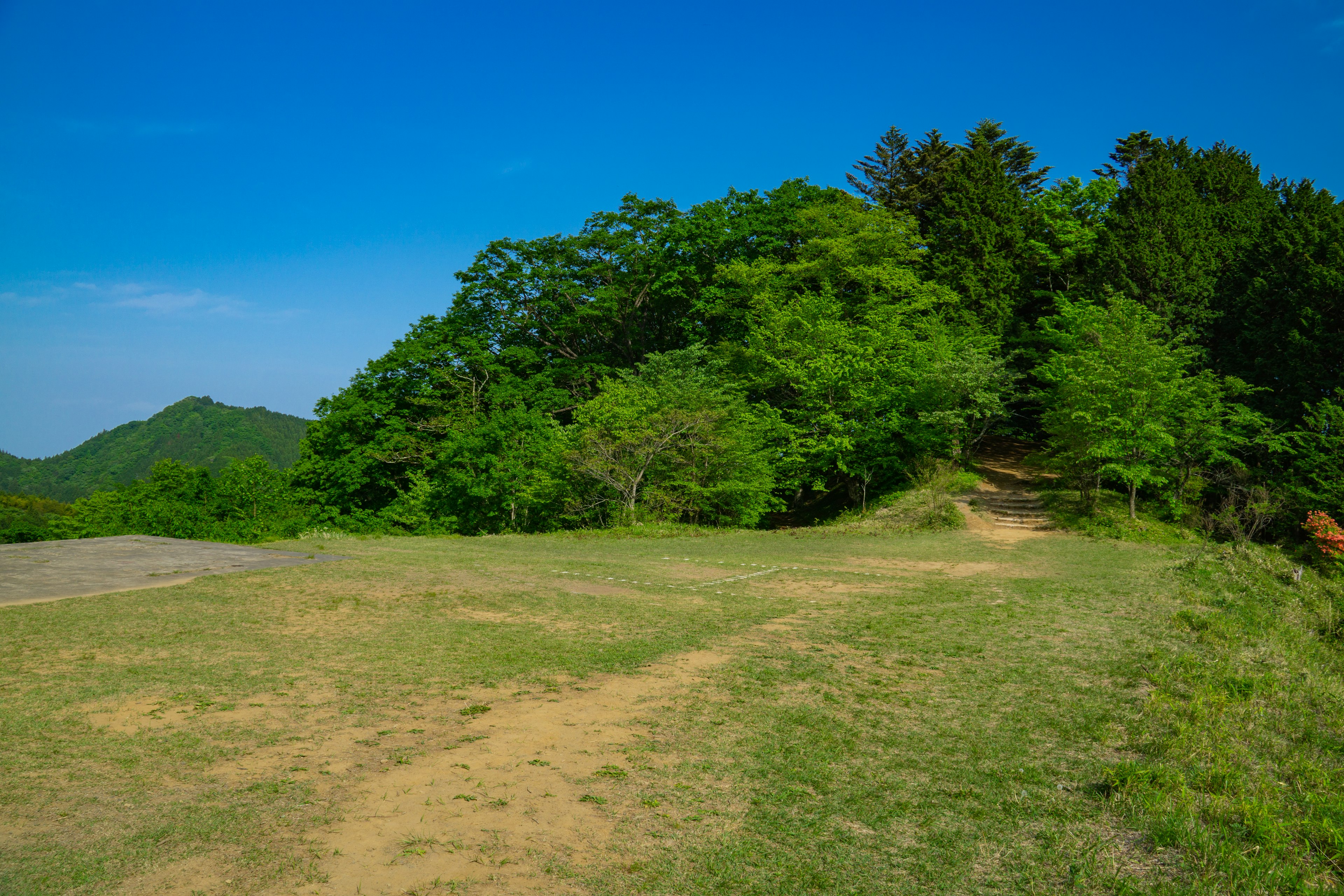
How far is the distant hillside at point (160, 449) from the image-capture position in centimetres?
9969

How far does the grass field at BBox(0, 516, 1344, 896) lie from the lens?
3.37 metres

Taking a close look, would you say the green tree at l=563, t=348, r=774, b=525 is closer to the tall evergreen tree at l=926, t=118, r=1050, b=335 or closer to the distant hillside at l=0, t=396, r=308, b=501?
the tall evergreen tree at l=926, t=118, r=1050, b=335

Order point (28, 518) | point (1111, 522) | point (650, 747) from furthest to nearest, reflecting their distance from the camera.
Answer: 1. point (28, 518)
2. point (1111, 522)
3. point (650, 747)

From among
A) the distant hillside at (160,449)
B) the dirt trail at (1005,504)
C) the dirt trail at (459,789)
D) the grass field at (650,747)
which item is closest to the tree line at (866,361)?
the dirt trail at (1005,504)

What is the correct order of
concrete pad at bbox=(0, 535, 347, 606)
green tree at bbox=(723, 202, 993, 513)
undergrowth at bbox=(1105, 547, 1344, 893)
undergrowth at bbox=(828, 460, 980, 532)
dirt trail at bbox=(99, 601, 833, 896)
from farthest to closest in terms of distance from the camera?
green tree at bbox=(723, 202, 993, 513) → undergrowth at bbox=(828, 460, 980, 532) → concrete pad at bbox=(0, 535, 347, 606) → undergrowth at bbox=(1105, 547, 1344, 893) → dirt trail at bbox=(99, 601, 833, 896)

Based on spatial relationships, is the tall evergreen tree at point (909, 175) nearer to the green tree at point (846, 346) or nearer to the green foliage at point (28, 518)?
the green tree at point (846, 346)

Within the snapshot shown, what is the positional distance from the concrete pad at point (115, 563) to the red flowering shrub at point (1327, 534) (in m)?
19.9

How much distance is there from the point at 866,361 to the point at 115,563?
67.8ft

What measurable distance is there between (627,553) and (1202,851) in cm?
1207

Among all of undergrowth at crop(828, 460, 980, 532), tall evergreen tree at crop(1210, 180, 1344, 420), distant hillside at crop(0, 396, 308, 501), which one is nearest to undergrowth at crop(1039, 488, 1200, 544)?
undergrowth at crop(828, 460, 980, 532)

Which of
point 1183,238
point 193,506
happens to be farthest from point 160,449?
point 1183,238

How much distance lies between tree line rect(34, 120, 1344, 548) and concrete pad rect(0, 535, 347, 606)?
1021 centimetres

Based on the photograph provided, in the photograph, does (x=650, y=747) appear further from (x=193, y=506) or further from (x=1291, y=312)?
(x=193, y=506)

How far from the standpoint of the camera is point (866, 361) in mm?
24984
